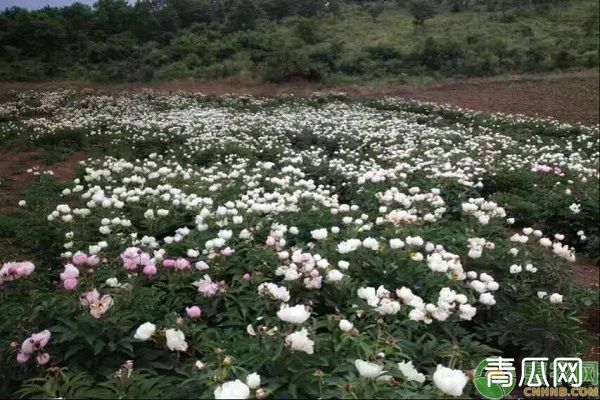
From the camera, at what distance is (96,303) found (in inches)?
87.5

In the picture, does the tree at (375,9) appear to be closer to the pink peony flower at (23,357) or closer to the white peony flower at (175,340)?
the white peony flower at (175,340)

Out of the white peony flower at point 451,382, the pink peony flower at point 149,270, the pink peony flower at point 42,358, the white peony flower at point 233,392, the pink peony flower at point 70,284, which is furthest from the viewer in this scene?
the pink peony flower at point 149,270

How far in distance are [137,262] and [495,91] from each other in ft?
70.2

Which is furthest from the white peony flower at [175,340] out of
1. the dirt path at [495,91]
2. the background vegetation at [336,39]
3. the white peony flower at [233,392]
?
the dirt path at [495,91]

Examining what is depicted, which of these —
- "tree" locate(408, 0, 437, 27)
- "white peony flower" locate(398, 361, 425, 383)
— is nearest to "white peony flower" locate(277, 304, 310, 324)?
"white peony flower" locate(398, 361, 425, 383)

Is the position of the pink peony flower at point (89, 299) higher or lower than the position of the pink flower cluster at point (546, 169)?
higher

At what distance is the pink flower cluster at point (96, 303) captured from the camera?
2188 millimetres

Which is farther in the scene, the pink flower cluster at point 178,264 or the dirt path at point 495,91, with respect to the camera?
the dirt path at point 495,91

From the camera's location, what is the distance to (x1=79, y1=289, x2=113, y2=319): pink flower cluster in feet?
7.18

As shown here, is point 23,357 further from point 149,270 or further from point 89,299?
point 149,270

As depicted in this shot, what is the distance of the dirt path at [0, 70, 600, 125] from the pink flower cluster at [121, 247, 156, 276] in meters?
13.8

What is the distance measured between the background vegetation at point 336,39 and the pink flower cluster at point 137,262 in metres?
9.28

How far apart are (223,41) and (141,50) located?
12.3 meters

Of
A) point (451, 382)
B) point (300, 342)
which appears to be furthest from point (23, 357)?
point (451, 382)
